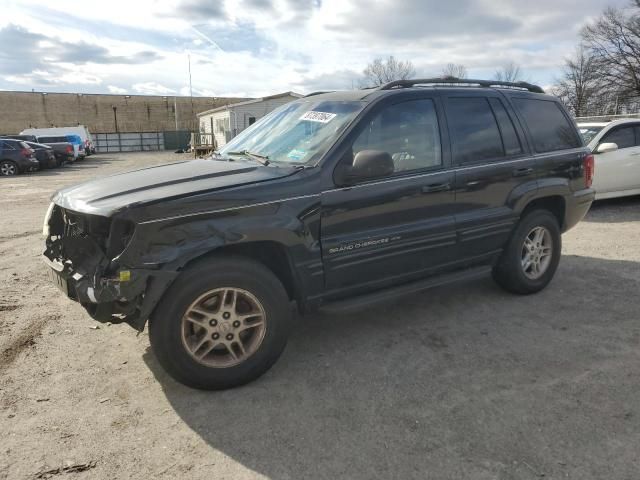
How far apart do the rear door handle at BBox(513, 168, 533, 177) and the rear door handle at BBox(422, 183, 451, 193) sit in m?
0.87

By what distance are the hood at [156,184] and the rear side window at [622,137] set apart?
809cm

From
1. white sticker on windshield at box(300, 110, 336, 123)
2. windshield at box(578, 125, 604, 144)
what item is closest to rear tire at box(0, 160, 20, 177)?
white sticker on windshield at box(300, 110, 336, 123)

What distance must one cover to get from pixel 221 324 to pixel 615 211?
28.4ft

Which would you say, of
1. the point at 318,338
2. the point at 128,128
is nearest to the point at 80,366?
the point at 318,338

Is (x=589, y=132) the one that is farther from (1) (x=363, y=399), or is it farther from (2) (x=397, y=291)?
(1) (x=363, y=399)

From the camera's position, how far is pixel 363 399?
10.2ft

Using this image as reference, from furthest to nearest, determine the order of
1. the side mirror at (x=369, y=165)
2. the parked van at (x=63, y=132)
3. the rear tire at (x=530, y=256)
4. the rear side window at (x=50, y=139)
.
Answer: the parked van at (x=63, y=132)
the rear side window at (x=50, y=139)
the rear tire at (x=530, y=256)
the side mirror at (x=369, y=165)

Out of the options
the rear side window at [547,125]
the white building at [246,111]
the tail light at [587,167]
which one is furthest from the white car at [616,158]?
the white building at [246,111]

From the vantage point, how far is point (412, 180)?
12.5 feet

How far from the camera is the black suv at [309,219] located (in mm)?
2953

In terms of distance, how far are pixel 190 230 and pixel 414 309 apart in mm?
2458

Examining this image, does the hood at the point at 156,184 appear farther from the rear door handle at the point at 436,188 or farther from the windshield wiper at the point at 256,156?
the rear door handle at the point at 436,188

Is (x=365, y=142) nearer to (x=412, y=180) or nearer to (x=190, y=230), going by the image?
(x=412, y=180)

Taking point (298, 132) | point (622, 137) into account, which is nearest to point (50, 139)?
point (622, 137)
